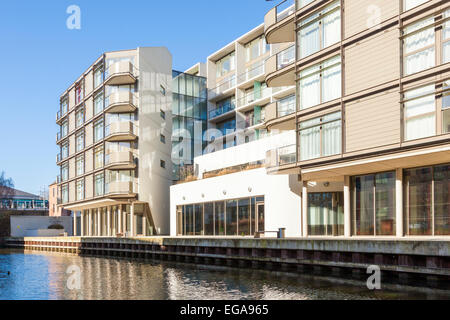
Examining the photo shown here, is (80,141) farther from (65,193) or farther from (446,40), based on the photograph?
(446,40)

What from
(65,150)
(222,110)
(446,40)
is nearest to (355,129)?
(446,40)

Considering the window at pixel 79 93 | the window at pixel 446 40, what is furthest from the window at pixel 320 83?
the window at pixel 79 93

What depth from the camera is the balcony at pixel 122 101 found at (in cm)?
5947

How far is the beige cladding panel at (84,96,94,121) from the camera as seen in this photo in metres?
67.4

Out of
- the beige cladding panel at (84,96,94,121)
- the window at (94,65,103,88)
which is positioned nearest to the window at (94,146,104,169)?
the beige cladding panel at (84,96,94,121)

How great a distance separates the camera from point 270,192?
132 feet

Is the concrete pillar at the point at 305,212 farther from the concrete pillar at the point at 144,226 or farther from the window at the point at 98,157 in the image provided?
the window at the point at 98,157

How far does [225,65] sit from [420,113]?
4263 cm

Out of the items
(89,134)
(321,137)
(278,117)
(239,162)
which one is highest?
(89,134)

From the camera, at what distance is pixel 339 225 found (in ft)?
121

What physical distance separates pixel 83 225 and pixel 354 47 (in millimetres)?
53881

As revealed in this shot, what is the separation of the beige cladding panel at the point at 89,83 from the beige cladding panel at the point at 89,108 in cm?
103

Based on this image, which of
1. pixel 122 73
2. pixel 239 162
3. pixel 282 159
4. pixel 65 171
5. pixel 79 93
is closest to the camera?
pixel 282 159
